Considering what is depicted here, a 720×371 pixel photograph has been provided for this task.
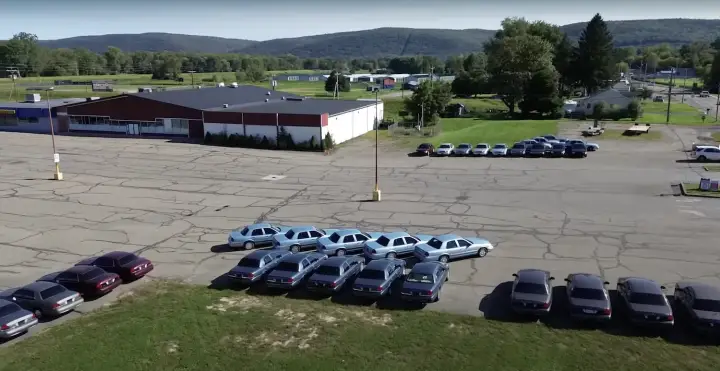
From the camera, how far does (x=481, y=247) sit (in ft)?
79.2

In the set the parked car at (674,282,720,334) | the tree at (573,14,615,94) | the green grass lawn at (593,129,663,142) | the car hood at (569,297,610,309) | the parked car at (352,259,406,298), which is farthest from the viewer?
the tree at (573,14,615,94)

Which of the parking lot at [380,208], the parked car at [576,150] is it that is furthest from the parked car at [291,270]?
the parked car at [576,150]

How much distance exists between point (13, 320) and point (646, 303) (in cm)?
1980

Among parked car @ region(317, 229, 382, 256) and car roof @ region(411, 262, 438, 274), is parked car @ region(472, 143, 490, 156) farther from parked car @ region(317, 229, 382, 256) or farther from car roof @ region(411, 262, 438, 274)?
car roof @ region(411, 262, 438, 274)

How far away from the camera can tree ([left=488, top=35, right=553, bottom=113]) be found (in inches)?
3314

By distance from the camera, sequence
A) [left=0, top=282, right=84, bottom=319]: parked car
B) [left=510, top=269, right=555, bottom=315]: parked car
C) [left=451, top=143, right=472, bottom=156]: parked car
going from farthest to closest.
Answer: [left=451, top=143, right=472, bottom=156]: parked car
[left=0, top=282, right=84, bottom=319]: parked car
[left=510, top=269, right=555, bottom=315]: parked car

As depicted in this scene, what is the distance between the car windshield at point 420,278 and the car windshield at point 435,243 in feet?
12.9

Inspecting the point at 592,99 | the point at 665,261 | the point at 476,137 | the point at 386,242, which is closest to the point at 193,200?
the point at 386,242

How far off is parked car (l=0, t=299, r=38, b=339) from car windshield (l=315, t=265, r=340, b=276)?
955 centimetres

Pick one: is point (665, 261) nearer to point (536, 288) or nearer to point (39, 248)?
point (536, 288)

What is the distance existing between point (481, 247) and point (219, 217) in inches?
602

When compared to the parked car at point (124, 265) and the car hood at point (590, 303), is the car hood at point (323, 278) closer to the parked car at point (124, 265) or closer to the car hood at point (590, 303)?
the parked car at point (124, 265)

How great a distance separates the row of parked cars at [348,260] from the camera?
19.7 metres

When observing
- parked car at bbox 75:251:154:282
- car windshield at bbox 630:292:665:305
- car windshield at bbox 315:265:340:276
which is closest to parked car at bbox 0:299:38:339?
parked car at bbox 75:251:154:282
